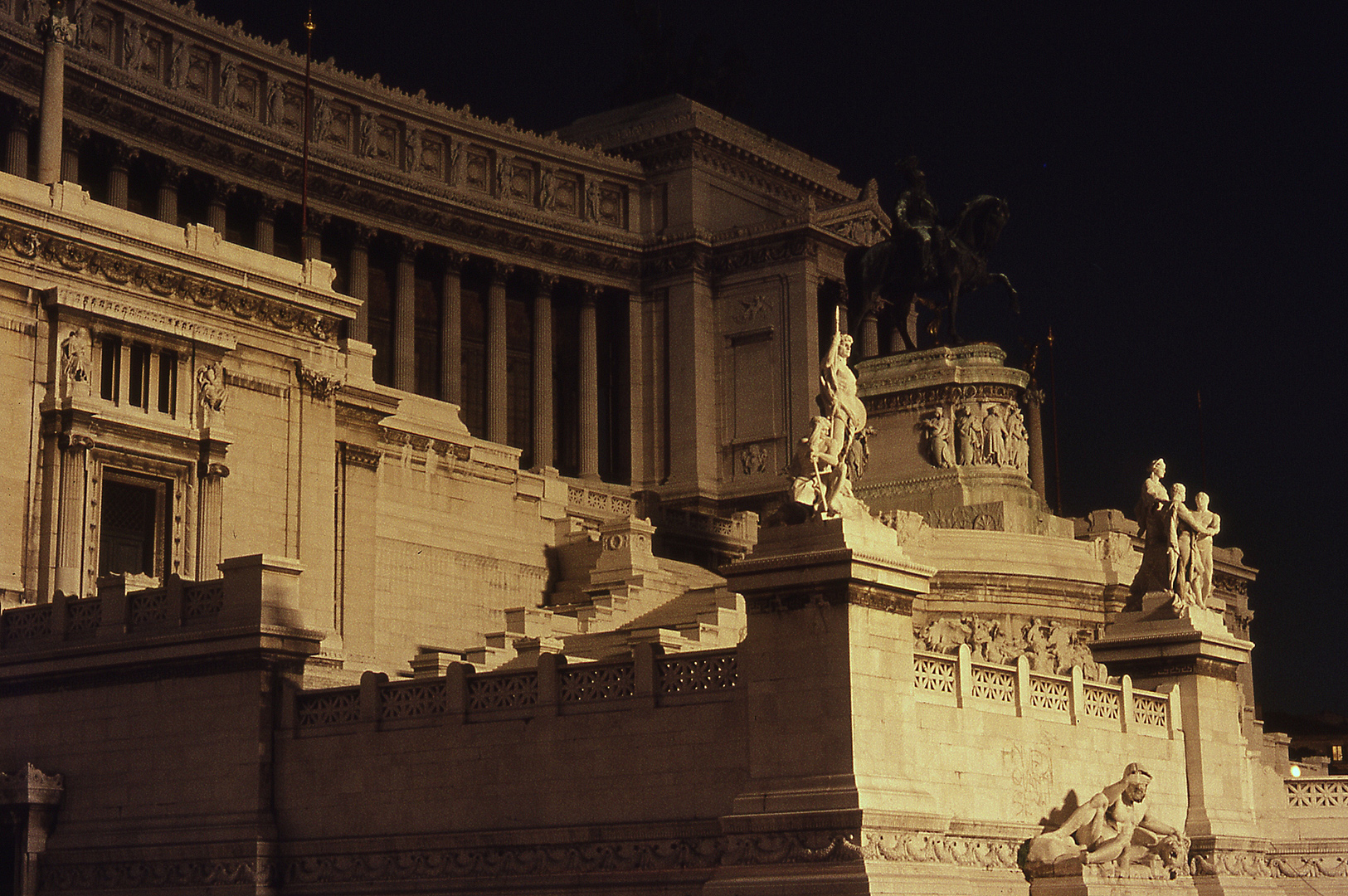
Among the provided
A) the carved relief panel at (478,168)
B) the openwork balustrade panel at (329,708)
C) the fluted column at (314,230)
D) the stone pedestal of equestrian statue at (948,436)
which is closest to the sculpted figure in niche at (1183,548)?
the openwork balustrade panel at (329,708)

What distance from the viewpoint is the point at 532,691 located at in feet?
105

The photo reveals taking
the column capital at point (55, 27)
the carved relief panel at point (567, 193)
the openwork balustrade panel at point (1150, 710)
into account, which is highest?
the carved relief panel at point (567, 193)

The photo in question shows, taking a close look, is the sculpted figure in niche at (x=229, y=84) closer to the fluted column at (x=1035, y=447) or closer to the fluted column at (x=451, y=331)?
the fluted column at (x=451, y=331)

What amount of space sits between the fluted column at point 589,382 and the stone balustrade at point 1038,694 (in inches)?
1876

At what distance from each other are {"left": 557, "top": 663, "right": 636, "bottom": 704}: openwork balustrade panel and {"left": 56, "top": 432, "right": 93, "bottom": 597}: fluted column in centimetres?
1680

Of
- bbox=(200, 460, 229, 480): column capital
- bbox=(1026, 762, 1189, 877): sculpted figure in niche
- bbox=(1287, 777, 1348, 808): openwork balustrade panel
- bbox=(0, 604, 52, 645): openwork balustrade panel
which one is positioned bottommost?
bbox=(1026, 762, 1189, 877): sculpted figure in niche

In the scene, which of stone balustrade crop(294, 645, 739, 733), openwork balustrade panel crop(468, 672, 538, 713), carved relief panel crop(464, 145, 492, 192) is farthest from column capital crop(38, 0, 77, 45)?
carved relief panel crop(464, 145, 492, 192)

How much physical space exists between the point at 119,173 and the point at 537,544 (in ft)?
67.9

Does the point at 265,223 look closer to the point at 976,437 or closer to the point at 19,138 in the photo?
the point at 19,138

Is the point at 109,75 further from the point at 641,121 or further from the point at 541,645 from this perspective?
the point at 541,645

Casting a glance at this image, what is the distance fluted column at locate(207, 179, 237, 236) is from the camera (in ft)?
237

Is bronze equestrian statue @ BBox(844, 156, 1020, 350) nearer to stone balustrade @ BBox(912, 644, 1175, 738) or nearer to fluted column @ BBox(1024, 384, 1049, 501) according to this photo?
fluted column @ BBox(1024, 384, 1049, 501)

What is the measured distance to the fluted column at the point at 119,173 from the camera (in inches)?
2685

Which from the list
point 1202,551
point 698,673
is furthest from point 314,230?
point 698,673
